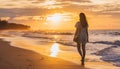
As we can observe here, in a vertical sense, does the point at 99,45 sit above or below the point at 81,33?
below

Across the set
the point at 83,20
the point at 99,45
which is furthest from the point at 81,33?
the point at 99,45

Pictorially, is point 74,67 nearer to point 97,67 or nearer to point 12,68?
point 97,67

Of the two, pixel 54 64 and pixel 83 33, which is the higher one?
pixel 83 33

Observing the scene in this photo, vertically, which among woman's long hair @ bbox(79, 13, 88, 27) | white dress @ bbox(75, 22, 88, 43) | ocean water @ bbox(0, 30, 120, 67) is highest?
woman's long hair @ bbox(79, 13, 88, 27)

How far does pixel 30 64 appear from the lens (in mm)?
11688

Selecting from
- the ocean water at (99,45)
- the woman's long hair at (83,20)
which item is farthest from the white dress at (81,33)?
the ocean water at (99,45)

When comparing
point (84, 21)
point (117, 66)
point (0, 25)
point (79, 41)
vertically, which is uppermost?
point (84, 21)

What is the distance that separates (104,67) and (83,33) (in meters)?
1.63

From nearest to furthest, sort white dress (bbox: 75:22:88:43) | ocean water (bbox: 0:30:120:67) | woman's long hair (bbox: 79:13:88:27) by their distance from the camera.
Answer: woman's long hair (bbox: 79:13:88:27)
white dress (bbox: 75:22:88:43)
ocean water (bbox: 0:30:120:67)

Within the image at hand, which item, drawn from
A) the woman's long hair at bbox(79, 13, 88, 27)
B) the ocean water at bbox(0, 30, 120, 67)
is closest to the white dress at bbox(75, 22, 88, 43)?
the woman's long hair at bbox(79, 13, 88, 27)

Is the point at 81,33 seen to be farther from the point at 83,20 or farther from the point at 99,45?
the point at 99,45

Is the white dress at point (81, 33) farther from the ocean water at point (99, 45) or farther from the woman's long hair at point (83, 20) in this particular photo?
the ocean water at point (99, 45)

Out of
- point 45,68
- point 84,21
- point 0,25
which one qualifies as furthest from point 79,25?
point 0,25

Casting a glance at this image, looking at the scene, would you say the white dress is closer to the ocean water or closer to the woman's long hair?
the woman's long hair
